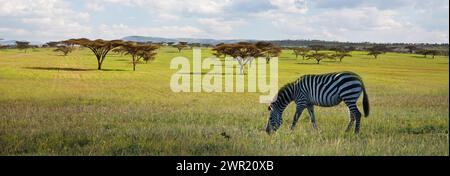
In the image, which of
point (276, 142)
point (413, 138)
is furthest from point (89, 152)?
point (413, 138)

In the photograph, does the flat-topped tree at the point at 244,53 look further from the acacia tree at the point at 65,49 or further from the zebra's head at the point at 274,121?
the zebra's head at the point at 274,121

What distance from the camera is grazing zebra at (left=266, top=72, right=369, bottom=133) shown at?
9969 millimetres

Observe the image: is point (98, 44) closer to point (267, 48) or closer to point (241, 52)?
point (241, 52)

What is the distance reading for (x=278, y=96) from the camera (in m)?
10.4

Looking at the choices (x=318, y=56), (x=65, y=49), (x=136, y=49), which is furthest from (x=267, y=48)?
(x=65, y=49)

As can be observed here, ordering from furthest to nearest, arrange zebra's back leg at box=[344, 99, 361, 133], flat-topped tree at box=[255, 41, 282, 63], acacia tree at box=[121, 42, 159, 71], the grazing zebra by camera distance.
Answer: acacia tree at box=[121, 42, 159, 71]
flat-topped tree at box=[255, 41, 282, 63]
the grazing zebra
zebra's back leg at box=[344, 99, 361, 133]

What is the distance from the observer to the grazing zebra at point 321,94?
9.97 m

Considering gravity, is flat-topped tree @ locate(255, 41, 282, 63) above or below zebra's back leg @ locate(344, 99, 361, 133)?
above

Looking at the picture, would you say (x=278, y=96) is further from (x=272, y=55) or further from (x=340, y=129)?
(x=272, y=55)

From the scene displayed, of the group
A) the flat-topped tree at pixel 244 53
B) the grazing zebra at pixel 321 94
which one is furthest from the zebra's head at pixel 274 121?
the flat-topped tree at pixel 244 53

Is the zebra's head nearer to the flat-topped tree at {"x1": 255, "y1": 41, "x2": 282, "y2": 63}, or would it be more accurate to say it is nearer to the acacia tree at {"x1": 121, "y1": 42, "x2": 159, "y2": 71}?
the flat-topped tree at {"x1": 255, "y1": 41, "x2": 282, "y2": 63}

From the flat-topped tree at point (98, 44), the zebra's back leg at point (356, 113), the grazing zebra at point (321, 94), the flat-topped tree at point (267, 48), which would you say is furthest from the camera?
the flat-topped tree at point (98, 44)

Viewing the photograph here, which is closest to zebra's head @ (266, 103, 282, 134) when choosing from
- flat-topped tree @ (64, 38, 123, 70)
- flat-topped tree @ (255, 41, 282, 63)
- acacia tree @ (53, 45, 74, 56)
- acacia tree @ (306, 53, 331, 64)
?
flat-topped tree @ (255, 41, 282, 63)
